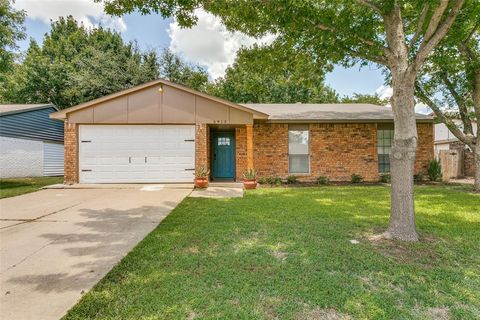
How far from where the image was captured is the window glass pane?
11828 millimetres

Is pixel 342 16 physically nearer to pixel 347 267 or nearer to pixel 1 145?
pixel 347 267

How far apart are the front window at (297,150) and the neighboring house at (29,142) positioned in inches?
587

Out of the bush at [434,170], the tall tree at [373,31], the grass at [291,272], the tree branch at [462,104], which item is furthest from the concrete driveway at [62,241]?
the bush at [434,170]

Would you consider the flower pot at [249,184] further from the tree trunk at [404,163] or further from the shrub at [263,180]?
the tree trunk at [404,163]

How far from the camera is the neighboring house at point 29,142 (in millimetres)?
14836

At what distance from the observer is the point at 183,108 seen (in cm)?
1033

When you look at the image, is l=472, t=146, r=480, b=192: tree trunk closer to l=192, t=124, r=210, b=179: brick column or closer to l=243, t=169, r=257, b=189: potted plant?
l=243, t=169, r=257, b=189: potted plant

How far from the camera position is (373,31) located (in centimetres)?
564

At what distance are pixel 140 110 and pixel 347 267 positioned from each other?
9166mm

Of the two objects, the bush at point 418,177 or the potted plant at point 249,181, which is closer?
the potted plant at point 249,181

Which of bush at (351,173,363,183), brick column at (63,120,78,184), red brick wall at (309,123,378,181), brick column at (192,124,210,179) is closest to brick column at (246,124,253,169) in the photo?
brick column at (192,124,210,179)

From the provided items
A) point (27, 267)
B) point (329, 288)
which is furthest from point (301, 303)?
point (27, 267)

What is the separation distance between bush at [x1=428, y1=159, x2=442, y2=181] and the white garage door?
10.2 metres

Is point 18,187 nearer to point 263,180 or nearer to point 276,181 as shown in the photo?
point 263,180
